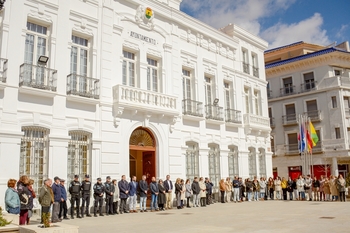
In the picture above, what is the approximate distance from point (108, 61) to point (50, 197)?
7.43 meters

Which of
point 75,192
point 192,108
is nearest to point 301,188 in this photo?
point 192,108

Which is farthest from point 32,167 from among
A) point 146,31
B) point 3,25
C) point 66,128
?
point 146,31

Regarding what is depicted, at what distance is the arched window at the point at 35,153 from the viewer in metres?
12.8

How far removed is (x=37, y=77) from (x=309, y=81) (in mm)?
28137

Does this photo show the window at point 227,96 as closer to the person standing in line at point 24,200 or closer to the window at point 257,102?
the window at point 257,102

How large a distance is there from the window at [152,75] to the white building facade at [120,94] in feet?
0.18

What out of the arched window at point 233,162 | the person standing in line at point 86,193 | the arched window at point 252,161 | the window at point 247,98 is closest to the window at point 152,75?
the person standing in line at point 86,193

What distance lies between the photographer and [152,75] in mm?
18219

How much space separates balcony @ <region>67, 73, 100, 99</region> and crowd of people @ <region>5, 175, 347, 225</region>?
3402mm

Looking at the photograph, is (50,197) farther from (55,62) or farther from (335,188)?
(335,188)

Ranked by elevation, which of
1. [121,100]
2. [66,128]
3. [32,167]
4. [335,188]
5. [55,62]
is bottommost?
[335,188]

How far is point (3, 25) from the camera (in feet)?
41.7

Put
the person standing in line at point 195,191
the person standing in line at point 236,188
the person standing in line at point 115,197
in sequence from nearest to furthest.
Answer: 1. the person standing in line at point 115,197
2. the person standing in line at point 195,191
3. the person standing in line at point 236,188

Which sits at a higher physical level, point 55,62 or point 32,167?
point 55,62
